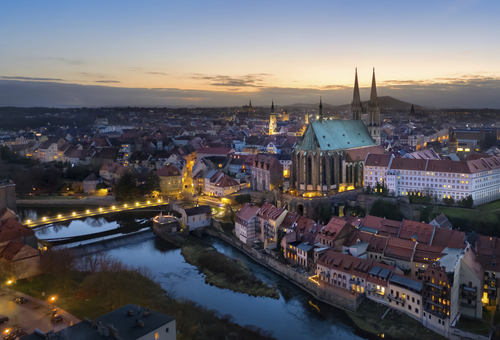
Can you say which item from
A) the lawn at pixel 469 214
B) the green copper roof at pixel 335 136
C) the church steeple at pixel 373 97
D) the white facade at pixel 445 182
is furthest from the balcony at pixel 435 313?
the church steeple at pixel 373 97

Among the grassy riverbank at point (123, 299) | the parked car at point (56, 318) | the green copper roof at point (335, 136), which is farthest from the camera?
the green copper roof at point (335, 136)

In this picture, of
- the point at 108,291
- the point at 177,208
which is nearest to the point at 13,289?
the point at 108,291

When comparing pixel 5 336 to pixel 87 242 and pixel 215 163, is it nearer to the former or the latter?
pixel 87 242

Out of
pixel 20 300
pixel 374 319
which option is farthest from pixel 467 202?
pixel 20 300

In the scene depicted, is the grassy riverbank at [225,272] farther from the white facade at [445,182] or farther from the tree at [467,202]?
the tree at [467,202]

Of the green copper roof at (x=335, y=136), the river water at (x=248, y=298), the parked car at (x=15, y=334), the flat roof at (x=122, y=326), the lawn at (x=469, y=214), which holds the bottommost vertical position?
the river water at (x=248, y=298)

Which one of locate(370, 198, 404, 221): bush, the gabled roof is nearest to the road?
locate(370, 198, 404, 221): bush

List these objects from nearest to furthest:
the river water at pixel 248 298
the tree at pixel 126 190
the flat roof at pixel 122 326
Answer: the flat roof at pixel 122 326 < the river water at pixel 248 298 < the tree at pixel 126 190

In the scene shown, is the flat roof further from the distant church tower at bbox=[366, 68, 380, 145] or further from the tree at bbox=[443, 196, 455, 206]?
the distant church tower at bbox=[366, 68, 380, 145]

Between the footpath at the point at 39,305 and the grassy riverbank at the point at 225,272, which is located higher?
the footpath at the point at 39,305
